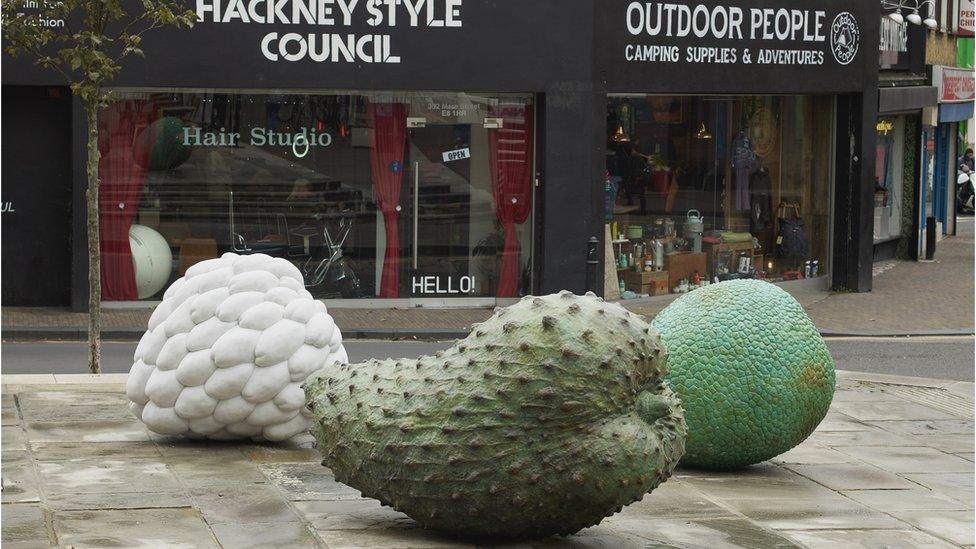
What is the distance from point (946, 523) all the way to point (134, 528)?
404 cm

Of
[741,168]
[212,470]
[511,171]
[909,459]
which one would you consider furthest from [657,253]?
[212,470]

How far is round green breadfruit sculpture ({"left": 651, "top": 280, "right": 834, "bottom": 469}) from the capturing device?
7852 millimetres

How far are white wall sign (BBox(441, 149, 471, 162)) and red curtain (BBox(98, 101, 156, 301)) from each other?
391cm

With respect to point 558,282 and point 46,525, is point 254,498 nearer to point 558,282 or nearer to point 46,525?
point 46,525

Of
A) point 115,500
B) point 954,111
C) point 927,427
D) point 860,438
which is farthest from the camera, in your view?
point 954,111

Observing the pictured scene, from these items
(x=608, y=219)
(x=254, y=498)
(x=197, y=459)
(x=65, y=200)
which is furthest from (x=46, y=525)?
(x=608, y=219)

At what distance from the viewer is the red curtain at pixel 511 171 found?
19.4 m

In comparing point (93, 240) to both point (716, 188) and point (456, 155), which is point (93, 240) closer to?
point (456, 155)

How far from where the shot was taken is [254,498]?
6742 mm

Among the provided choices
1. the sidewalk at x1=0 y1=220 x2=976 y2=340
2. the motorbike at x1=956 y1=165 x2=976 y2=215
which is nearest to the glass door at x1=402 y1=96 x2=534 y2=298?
the sidewalk at x1=0 y1=220 x2=976 y2=340

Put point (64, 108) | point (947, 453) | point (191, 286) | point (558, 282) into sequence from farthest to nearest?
point (558, 282) → point (64, 108) → point (947, 453) → point (191, 286)

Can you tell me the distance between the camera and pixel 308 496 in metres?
6.84

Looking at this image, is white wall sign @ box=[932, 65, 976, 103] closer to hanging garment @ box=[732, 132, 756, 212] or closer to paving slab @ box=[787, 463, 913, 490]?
hanging garment @ box=[732, 132, 756, 212]

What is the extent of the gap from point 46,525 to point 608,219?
577 inches
